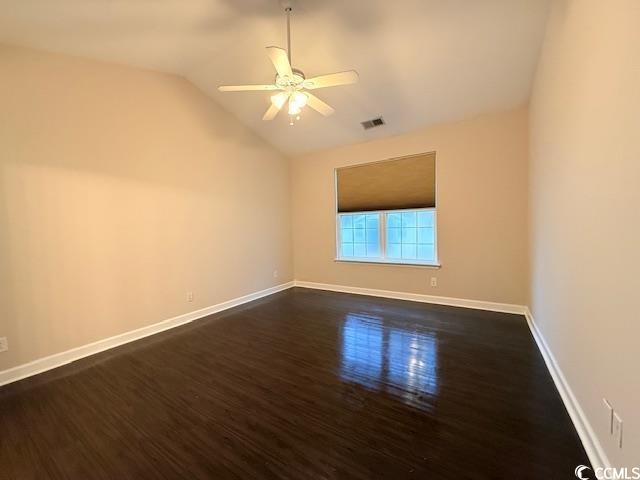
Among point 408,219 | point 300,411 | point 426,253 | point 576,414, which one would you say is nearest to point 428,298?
point 426,253

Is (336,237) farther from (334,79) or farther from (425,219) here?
(334,79)

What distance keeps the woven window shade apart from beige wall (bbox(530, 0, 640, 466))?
6.10 feet

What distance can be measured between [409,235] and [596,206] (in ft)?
10.1

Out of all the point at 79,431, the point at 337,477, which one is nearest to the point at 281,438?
the point at 337,477

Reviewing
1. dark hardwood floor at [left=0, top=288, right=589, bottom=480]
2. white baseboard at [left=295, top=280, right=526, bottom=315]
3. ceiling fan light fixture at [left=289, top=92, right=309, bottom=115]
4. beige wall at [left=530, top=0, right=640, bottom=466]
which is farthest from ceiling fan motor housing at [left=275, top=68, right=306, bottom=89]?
white baseboard at [left=295, top=280, right=526, bottom=315]

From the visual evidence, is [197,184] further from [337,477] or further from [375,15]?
[337,477]

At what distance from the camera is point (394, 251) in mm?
4656

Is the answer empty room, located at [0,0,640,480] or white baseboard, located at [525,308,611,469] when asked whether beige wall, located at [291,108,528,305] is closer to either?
empty room, located at [0,0,640,480]

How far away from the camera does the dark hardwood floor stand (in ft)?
4.96

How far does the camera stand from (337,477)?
1.42 metres

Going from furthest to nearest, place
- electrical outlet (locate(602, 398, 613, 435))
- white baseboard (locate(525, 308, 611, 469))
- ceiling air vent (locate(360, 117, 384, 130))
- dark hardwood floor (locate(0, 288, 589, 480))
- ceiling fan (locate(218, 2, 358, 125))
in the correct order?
ceiling air vent (locate(360, 117, 384, 130)) → ceiling fan (locate(218, 2, 358, 125)) → dark hardwood floor (locate(0, 288, 589, 480)) → white baseboard (locate(525, 308, 611, 469)) → electrical outlet (locate(602, 398, 613, 435))

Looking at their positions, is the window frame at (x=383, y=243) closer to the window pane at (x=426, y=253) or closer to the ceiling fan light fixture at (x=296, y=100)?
the window pane at (x=426, y=253)

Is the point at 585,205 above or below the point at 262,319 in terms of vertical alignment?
above

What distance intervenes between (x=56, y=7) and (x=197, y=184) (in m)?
2.03
